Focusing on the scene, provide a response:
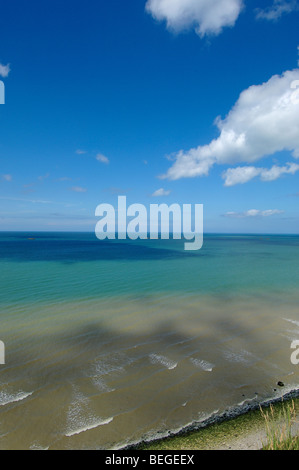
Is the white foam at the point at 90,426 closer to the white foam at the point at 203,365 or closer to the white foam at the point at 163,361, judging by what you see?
the white foam at the point at 163,361

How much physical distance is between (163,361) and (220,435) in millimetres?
3486

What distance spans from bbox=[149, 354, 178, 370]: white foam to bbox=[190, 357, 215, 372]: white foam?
2.33 ft

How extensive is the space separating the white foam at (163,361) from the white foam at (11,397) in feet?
13.4

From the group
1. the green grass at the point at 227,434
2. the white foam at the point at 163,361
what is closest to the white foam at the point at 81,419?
the green grass at the point at 227,434

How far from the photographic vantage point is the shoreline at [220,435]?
14.9 ft

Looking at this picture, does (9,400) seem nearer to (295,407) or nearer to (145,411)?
(145,411)

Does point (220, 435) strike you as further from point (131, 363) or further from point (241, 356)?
point (241, 356)

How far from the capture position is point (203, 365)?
7887mm

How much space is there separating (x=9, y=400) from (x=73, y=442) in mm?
Result: 2638

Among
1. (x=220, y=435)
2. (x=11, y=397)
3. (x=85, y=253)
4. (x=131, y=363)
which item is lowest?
(x=85, y=253)

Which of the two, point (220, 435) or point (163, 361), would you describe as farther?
point (163, 361)

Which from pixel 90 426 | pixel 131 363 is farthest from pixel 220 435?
pixel 131 363

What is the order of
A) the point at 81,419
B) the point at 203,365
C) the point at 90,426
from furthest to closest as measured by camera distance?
the point at 203,365, the point at 81,419, the point at 90,426
